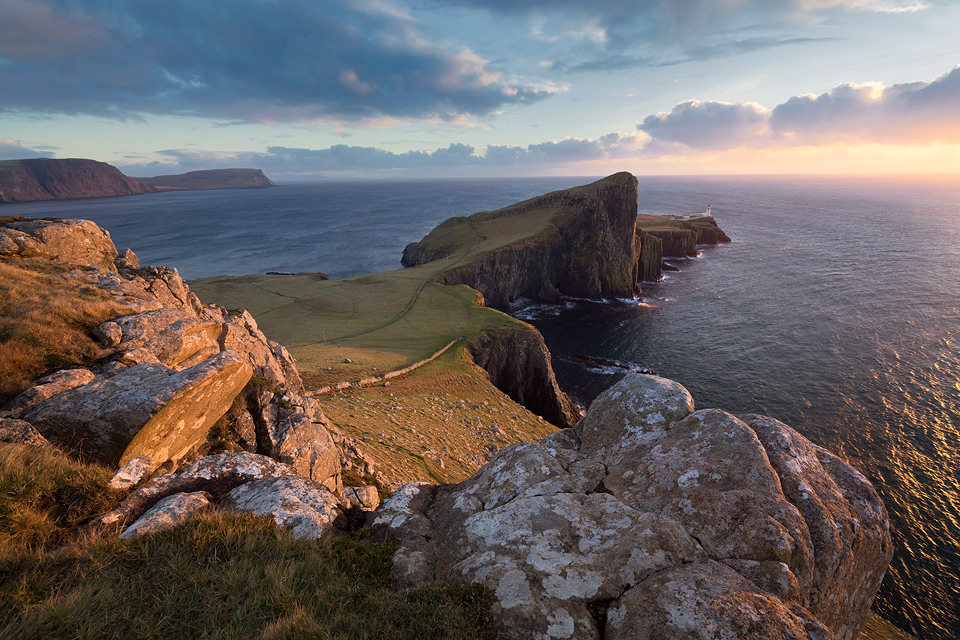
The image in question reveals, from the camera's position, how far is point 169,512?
704cm

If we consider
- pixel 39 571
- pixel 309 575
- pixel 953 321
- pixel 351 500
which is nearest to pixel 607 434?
pixel 351 500

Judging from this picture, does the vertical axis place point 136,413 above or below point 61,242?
below

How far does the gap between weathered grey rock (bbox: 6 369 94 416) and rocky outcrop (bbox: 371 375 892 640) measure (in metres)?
8.09

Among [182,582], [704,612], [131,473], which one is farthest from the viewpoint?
[131,473]

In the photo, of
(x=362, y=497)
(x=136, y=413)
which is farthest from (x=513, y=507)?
(x=136, y=413)

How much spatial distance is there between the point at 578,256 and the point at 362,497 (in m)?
89.5

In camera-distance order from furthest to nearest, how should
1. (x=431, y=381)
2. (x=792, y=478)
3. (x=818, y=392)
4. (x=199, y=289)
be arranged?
(x=199, y=289) → (x=818, y=392) → (x=431, y=381) → (x=792, y=478)

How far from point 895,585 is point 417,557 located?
110 feet

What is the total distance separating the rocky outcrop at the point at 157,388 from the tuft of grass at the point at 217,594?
322cm

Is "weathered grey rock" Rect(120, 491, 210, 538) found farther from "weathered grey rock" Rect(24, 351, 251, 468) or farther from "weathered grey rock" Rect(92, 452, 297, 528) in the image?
"weathered grey rock" Rect(24, 351, 251, 468)

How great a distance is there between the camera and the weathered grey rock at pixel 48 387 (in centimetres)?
872

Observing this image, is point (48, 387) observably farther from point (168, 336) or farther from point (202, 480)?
point (202, 480)

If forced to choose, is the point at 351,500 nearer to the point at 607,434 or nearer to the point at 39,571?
the point at 39,571

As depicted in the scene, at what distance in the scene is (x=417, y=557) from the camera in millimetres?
7629
